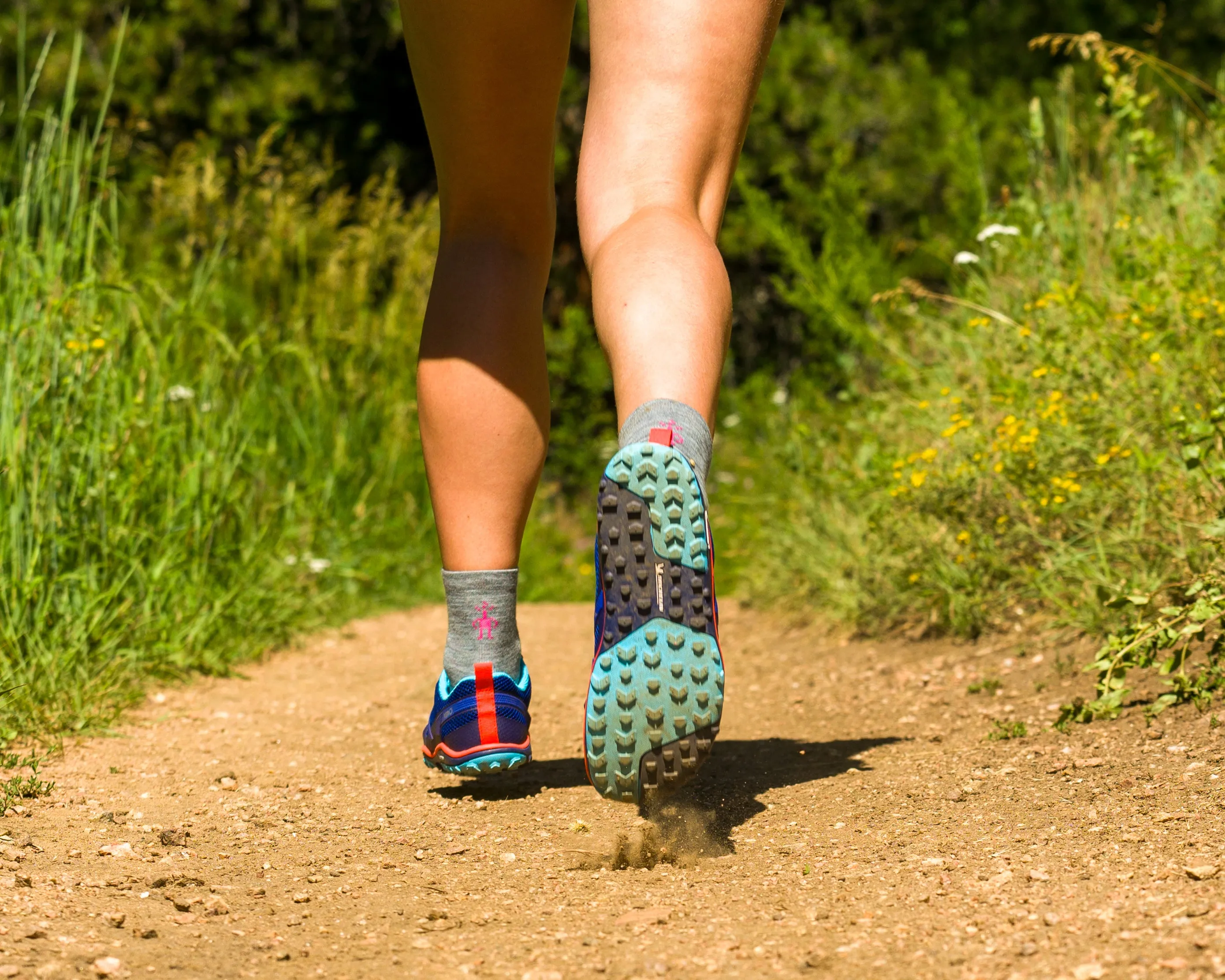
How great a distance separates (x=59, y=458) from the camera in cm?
258

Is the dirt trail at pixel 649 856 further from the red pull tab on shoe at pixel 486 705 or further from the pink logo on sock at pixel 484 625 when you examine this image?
the pink logo on sock at pixel 484 625

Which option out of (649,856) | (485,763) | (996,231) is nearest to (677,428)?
(649,856)

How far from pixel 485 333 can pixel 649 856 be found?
30.5 inches

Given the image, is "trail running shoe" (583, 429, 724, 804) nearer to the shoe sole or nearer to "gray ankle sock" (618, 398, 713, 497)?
"gray ankle sock" (618, 398, 713, 497)

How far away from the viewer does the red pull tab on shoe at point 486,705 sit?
1.81 metres

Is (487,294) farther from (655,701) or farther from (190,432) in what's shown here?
(190,432)

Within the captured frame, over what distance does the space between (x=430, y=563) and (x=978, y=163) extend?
206 centimetres

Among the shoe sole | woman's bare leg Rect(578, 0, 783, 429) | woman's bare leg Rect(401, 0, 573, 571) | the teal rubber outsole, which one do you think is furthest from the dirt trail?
woman's bare leg Rect(578, 0, 783, 429)

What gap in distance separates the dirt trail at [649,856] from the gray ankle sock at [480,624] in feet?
0.70

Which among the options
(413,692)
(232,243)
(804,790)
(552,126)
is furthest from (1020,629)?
(232,243)

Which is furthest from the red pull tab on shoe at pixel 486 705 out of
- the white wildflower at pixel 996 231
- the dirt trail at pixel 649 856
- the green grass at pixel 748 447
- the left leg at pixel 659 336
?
the white wildflower at pixel 996 231

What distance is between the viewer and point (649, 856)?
1.56 metres

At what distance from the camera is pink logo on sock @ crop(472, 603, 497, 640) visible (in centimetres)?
184

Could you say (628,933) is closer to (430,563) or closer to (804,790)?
(804,790)
